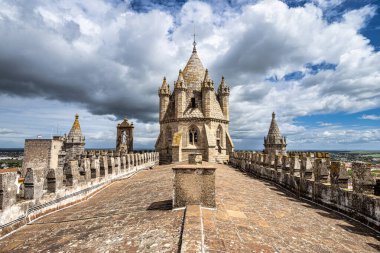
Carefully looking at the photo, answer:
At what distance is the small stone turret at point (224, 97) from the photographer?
33.4m

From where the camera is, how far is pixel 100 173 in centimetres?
1265

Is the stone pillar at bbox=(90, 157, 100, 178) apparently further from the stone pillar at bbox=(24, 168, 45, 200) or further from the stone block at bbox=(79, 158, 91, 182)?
Result: the stone pillar at bbox=(24, 168, 45, 200)

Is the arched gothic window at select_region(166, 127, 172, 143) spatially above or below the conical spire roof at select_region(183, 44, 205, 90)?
below

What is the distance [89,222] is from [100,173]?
710cm

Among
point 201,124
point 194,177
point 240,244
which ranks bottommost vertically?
point 240,244

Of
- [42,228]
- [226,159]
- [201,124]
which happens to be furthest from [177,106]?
[42,228]

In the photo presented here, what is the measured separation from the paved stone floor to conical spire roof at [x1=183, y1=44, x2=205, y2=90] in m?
26.0

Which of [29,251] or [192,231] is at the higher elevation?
[192,231]

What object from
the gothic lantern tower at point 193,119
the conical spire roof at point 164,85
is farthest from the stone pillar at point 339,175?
the conical spire roof at point 164,85

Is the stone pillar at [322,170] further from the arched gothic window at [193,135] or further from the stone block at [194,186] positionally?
the arched gothic window at [193,135]

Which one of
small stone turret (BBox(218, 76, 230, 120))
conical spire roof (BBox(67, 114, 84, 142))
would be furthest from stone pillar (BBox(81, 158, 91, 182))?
small stone turret (BBox(218, 76, 230, 120))

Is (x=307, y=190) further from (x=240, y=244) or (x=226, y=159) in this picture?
(x=226, y=159)

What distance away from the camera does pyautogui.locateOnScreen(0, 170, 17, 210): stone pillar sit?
19.1 feet

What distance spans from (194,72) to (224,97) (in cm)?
527
